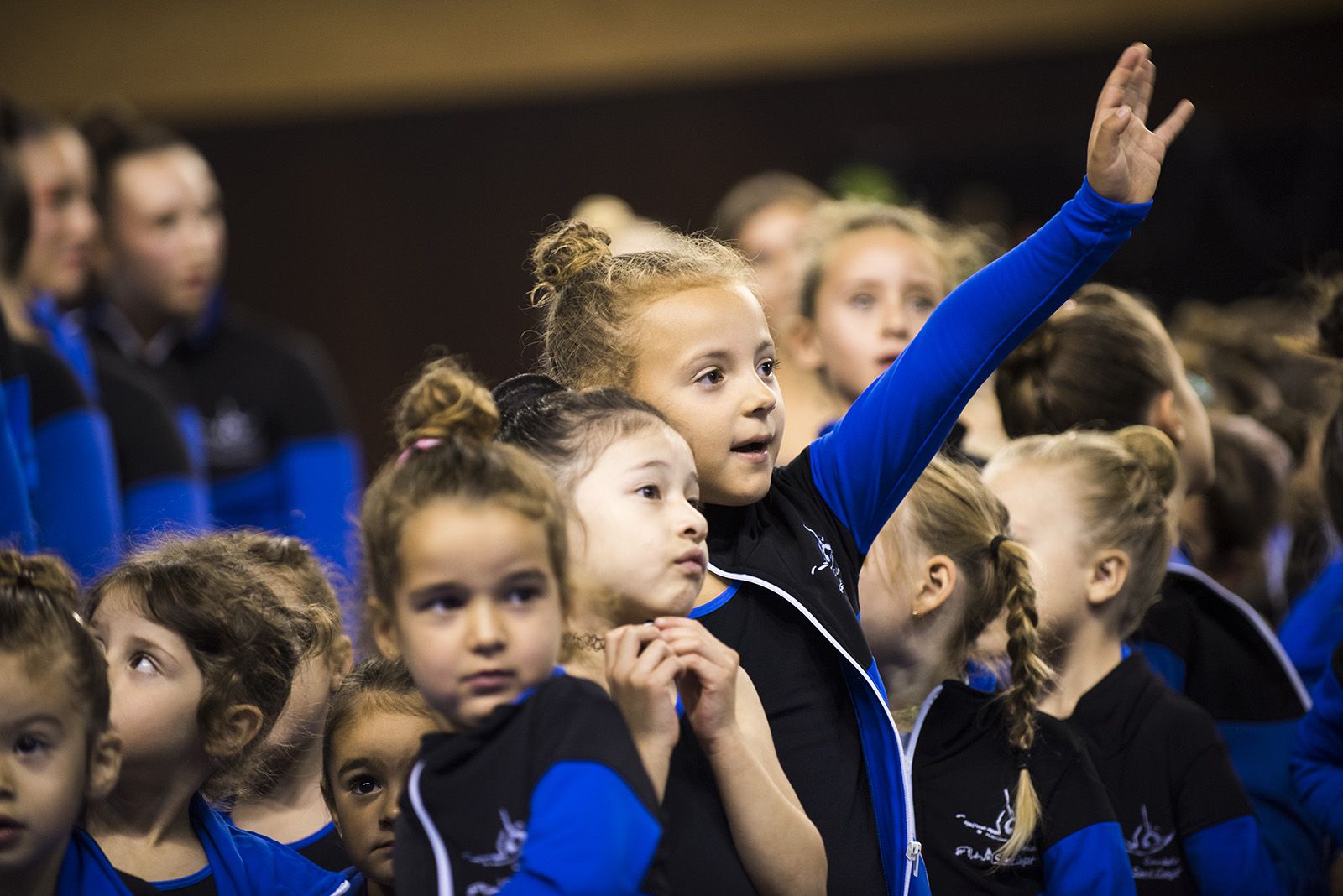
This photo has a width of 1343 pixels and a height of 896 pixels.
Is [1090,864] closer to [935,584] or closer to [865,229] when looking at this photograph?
[935,584]

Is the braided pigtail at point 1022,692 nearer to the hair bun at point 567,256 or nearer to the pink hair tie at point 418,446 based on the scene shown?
the hair bun at point 567,256

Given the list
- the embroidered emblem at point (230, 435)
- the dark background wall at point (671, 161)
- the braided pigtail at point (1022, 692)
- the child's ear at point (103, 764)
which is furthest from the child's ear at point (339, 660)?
the dark background wall at point (671, 161)

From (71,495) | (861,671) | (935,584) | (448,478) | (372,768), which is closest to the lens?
(448,478)

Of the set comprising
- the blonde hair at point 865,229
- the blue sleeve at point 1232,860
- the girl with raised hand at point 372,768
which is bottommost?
the blue sleeve at point 1232,860

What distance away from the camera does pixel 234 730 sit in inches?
73.7

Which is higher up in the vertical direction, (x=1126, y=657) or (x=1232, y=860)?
(x=1126, y=657)

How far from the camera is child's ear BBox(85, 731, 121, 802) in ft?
5.43

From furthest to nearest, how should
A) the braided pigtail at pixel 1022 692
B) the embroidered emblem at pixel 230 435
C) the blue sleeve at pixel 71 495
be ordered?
the embroidered emblem at pixel 230 435 → the blue sleeve at pixel 71 495 → the braided pigtail at pixel 1022 692

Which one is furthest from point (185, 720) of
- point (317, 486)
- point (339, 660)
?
point (317, 486)

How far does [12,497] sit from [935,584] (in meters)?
1.57

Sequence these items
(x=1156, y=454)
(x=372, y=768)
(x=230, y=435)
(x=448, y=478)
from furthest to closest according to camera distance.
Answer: (x=230, y=435) < (x=1156, y=454) < (x=372, y=768) < (x=448, y=478)

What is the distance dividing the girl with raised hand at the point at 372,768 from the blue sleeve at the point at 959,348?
2.18 ft

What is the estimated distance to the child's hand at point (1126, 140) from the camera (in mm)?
1772

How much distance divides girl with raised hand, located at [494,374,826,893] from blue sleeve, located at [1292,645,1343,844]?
4.17ft
